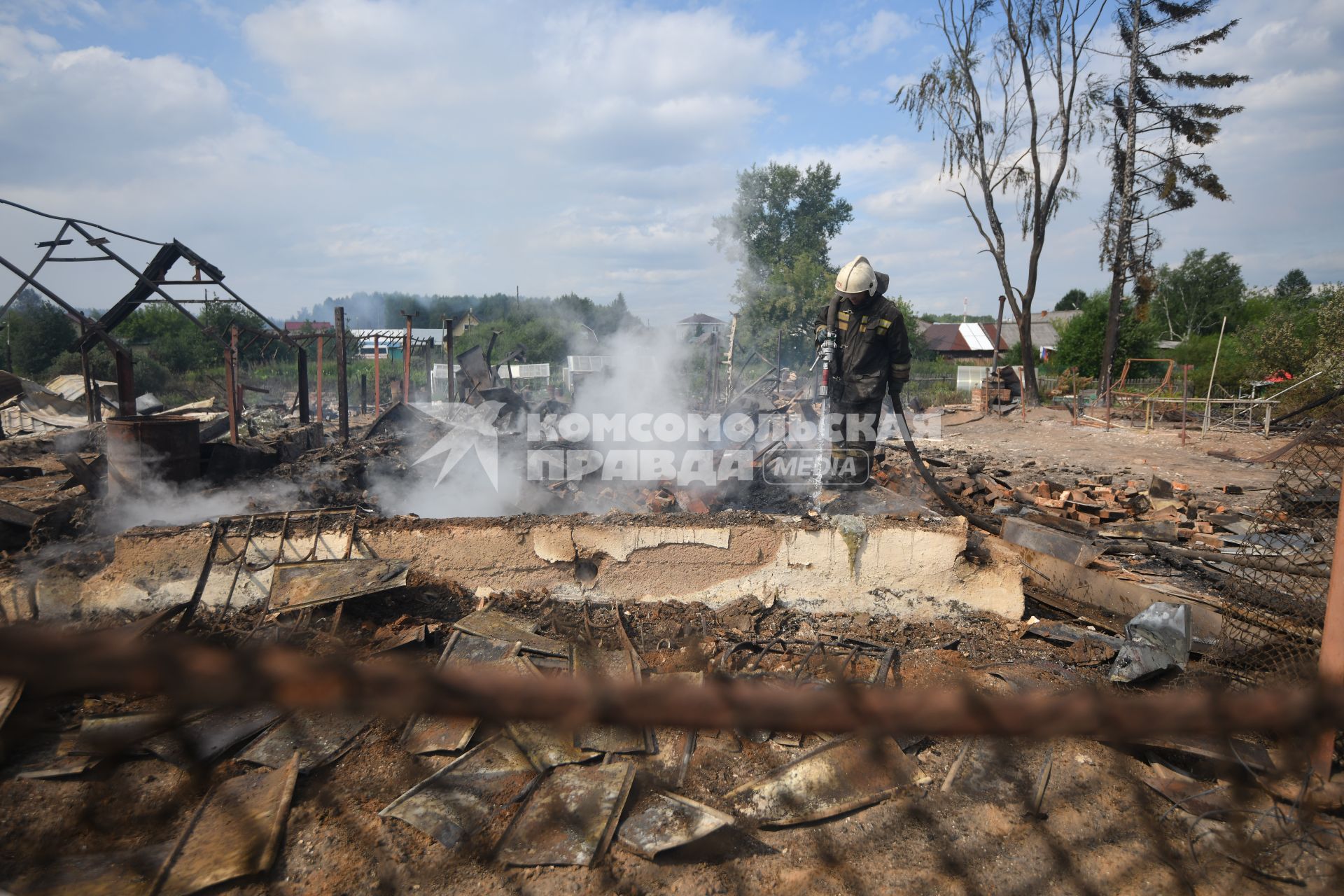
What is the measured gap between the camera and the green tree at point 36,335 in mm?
27109

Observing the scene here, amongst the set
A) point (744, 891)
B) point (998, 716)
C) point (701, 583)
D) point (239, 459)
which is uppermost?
point (998, 716)

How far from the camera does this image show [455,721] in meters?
3.15

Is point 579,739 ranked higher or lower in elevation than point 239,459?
lower

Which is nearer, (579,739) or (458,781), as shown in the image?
(458,781)

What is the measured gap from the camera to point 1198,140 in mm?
18609

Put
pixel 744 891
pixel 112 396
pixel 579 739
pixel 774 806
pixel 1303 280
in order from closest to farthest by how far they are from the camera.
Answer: pixel 744 891 → pixel 774 806 → pixel 579 739 → pixel 112 396 → pixel 1303 280

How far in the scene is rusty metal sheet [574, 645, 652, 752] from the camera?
3.03m

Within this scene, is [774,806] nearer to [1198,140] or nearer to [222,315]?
[1198,140]

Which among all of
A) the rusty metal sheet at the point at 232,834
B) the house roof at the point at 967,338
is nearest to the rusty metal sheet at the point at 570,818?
the rusty metal sheet at the point at 232,834

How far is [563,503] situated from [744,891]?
434 centimetres

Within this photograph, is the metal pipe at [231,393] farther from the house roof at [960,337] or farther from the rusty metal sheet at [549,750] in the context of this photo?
the house roof at [960,337]

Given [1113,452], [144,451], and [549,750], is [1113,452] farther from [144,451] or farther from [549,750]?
[144,451]

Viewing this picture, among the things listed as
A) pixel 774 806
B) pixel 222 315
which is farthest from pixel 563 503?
pixel 222 315

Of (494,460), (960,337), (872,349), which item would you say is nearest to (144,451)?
(494,460)
